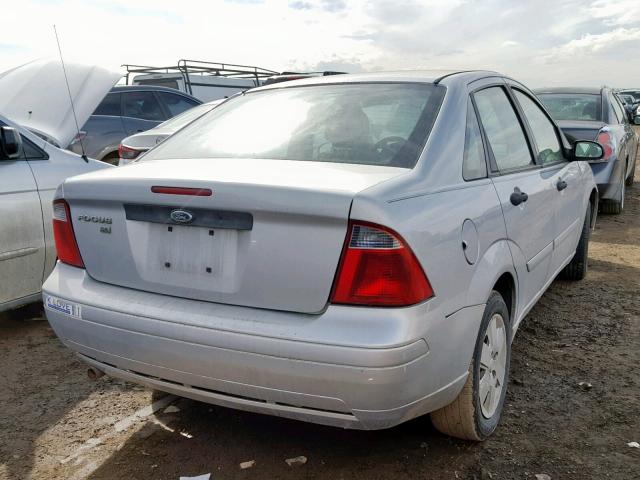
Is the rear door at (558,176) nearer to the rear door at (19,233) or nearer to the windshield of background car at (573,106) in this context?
the rear door at (19,233)

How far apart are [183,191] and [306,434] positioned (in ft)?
4.16

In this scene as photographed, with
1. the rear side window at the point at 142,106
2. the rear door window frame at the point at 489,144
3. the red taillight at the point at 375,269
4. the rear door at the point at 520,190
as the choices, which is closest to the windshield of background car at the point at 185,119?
the rear side window at the point at 142,106

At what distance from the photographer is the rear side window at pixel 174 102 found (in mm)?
9266

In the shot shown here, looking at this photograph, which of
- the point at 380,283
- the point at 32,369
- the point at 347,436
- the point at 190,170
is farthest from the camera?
the point at 32,369

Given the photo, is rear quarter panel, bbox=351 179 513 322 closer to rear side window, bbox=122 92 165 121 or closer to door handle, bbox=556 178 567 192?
door handle, bbox=556 178 567 192

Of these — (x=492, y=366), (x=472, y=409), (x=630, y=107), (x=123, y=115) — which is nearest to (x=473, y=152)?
(x=492, y=366)

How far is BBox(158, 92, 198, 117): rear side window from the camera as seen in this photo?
30.4 ft

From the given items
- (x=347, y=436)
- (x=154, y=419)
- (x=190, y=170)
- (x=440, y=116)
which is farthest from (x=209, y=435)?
(x=440, y=116)

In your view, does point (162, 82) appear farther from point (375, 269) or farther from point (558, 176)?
point (375, 269)

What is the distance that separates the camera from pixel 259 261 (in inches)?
83.2

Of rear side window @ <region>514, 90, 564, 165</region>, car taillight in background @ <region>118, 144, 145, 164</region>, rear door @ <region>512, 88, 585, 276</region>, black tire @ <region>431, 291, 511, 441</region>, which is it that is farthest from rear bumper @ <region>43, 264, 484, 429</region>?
car taillight in background @ <region>118, 144, 145, 164</region>

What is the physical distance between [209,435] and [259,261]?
1.12 m

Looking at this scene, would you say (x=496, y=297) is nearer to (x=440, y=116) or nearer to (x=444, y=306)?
(x=444, y=306)

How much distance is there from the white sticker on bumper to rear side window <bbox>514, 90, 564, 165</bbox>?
2.54 metres
